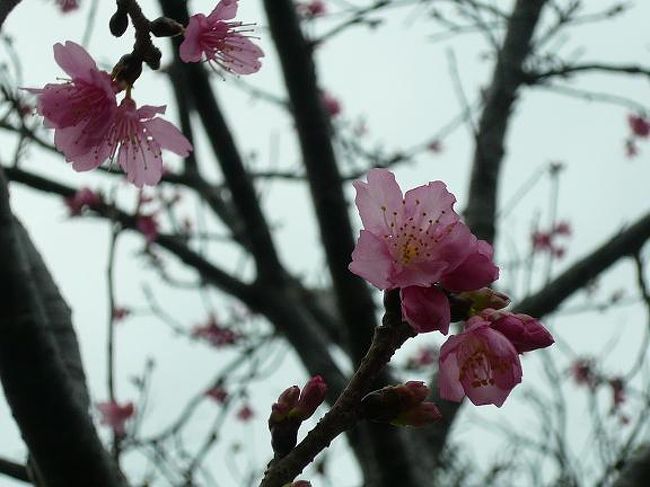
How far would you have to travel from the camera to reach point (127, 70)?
1338mm

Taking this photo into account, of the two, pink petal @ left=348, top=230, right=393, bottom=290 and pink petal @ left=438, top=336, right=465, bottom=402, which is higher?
pink petal @ left=348, top=230, right=393, bottom=290

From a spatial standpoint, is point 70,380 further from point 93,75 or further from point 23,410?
point 93,75

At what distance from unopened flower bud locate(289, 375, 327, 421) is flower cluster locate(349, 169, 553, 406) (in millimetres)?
153

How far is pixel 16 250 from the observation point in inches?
60.9

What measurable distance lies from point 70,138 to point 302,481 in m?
0.87

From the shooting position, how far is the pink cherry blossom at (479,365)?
1.14 m

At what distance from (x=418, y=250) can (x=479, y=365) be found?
0.21m

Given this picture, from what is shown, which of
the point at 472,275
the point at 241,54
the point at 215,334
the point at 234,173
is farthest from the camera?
the point at 215,334

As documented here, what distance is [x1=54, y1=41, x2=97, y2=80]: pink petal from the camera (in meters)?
1.42

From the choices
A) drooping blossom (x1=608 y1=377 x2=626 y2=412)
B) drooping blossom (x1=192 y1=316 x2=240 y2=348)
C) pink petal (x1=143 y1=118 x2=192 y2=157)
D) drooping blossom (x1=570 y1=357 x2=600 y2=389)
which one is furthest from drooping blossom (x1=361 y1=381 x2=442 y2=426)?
drooping blossom (x1=192 y1=316 x2=240 y2=348)

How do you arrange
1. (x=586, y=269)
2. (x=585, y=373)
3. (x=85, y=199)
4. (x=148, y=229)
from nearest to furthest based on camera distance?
(x=586, y=269), (x=85, y=199), (x=148, y=229), (x=585, y=373)

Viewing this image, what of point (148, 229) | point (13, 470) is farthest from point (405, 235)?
point (148, 229)

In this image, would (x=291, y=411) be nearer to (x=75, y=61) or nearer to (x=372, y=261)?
(x=372, y=261)

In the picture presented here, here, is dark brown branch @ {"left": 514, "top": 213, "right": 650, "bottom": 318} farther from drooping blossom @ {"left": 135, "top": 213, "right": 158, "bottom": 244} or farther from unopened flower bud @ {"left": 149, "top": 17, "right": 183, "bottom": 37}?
unopened flower bud @ {"left": 149, "top": 17, "right": 183, "bottom": 37}
